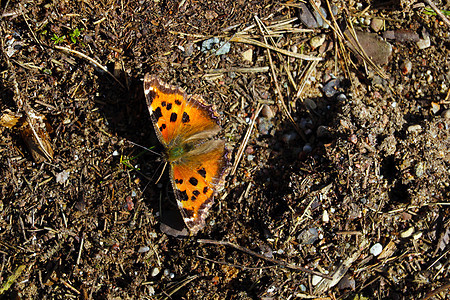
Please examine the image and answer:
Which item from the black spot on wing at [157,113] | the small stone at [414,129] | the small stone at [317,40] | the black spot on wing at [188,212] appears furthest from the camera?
the small stone at [317,40]

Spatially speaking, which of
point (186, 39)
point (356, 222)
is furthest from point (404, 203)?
point (186, 39)

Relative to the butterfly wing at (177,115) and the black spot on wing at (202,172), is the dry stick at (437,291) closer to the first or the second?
the black spot on wing at (202,172)

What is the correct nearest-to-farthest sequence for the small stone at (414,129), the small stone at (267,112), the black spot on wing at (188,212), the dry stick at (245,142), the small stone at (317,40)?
the black spot on wing at (188,212)
the small stone at (414,129)
the dry stick at (245,142)
the small stone at (267,112)
the small stone at (317,40)

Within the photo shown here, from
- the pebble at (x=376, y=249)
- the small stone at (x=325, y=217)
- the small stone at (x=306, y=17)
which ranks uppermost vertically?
the small stone at (x=306, y=17)

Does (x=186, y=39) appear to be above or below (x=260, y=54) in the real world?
above

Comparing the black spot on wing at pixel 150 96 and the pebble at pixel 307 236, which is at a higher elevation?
the black spot on wing at pixel 150 96

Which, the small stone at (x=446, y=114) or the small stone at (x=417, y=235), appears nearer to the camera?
the small stone at (x=417, y=235)

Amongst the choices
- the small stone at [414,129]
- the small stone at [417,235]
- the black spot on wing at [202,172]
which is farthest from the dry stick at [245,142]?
the small stone at [417,235]

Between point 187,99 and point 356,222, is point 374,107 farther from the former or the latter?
point 187,99
